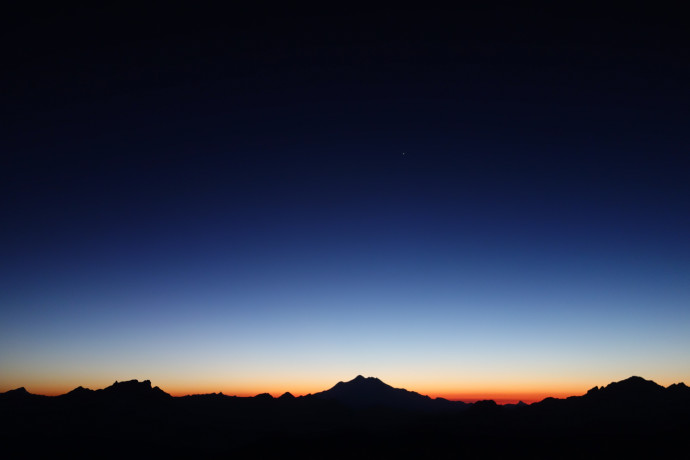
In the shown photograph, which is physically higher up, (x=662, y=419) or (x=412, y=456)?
(x=662, y=419)

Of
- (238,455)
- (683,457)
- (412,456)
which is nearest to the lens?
(683,457)

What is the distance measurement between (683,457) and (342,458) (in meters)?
115

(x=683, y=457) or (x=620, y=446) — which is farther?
(x=620, y=446)

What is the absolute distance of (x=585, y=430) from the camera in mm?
187000

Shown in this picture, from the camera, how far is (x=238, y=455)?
604ft

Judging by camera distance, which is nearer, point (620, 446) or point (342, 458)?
point (620, 446)

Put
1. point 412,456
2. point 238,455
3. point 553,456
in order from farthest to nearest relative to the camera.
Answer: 1. point 238,455
2. point 412,456
3. point 553,456

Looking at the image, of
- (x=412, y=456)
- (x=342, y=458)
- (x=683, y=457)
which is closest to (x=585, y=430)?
(x=683, y=457)

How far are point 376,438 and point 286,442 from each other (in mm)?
42521

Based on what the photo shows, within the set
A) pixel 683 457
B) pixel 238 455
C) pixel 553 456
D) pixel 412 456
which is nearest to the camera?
pixel 683 457

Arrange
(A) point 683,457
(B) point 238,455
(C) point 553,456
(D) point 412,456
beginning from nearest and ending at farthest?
(A) point 683,457
(C) point 553,456
(D) point 412,456
(B) point 238,455

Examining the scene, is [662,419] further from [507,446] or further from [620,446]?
[507,446]

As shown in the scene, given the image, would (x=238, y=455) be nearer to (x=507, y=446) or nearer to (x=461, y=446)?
(x=461, y=446)

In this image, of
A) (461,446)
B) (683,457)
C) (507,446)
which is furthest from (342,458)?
(683,457)
